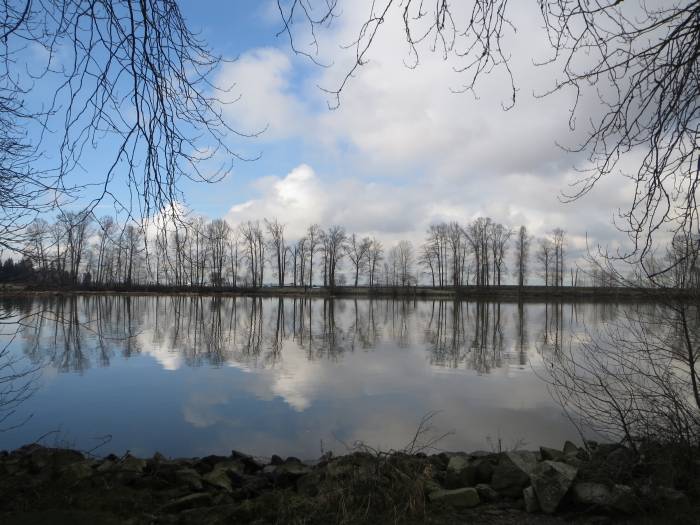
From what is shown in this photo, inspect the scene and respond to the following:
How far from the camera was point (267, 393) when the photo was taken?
1199cm

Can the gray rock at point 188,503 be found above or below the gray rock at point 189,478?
above

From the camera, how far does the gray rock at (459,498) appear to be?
5387 mm

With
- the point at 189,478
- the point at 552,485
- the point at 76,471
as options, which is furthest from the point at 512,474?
the point at 76,471

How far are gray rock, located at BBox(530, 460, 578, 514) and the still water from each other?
326cm

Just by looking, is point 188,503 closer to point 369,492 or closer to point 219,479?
point 219,479

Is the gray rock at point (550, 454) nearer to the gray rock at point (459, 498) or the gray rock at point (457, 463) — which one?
→ the gray rock at point (457, 463)

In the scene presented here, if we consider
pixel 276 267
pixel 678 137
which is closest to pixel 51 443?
pixel 678 137

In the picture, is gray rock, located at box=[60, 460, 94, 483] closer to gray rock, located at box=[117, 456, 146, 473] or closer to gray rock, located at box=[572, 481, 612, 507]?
gray rock, located at box=[117, 456, 146, 473]

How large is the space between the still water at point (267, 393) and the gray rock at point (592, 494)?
328 centimetres

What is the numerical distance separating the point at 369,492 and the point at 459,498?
1.13 meters

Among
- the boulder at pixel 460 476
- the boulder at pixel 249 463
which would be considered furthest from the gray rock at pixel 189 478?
the boulder at pixel 460 476

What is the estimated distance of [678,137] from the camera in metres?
3.67

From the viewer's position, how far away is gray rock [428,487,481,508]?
539 cm

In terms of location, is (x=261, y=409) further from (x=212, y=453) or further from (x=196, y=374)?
(x=196, y=374)
